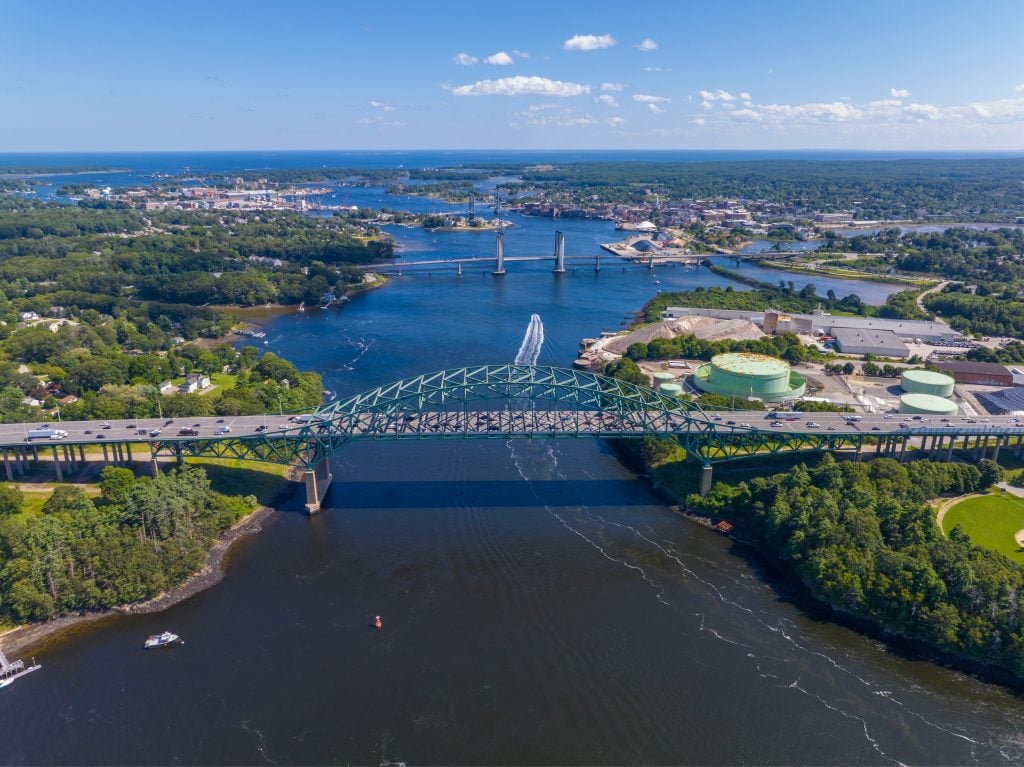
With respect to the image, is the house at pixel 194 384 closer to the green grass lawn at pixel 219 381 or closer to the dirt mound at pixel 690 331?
the green grass lawn at pixel 219 381

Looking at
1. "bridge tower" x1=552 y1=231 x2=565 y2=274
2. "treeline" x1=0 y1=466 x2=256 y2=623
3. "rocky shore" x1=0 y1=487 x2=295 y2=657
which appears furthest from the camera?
"bridge tower" x1=552 y1=231 x2=565 y2=274

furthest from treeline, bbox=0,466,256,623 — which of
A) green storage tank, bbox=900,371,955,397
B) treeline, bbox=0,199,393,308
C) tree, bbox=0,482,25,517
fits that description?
treeline, bbox=0,199,393,308

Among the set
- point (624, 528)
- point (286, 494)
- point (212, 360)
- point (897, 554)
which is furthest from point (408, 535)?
point (212, 360)

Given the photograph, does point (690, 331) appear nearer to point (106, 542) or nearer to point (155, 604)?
point (155, 604)

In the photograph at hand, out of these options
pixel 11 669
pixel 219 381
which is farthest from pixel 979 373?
pixel 11 669

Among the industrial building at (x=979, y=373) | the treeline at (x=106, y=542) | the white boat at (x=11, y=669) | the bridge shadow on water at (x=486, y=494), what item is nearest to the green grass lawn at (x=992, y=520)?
the bridge shadow on water at (x=486, y=494)

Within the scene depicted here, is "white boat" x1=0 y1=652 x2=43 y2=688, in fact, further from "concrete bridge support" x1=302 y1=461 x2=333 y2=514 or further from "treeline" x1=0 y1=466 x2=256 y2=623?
"concrete bridge support" x1=302 y1=461 x2=333 y2=514
